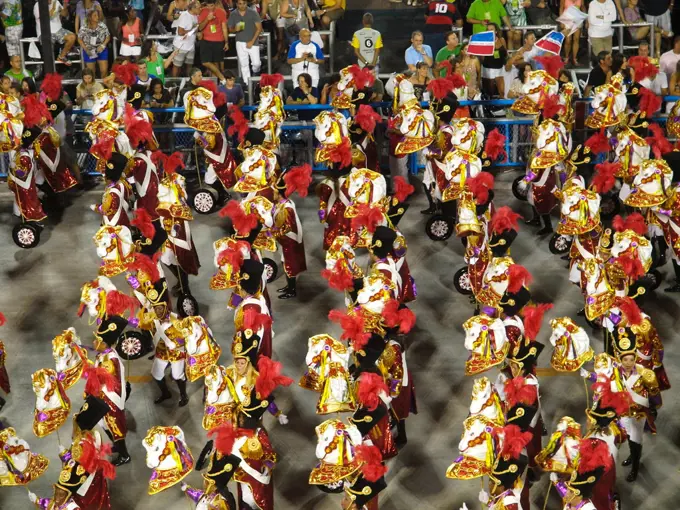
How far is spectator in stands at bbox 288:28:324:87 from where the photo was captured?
20641 millimetres

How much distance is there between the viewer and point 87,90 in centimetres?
2014

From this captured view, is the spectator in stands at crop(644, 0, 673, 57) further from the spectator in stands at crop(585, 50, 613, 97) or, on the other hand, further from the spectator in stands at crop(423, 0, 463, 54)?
the spectator in stands at crop(423, 0, 463, 54)

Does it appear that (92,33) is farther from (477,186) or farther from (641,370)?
(641,370)

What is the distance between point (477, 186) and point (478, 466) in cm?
434

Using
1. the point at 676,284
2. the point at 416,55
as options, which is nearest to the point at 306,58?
the point at 416,55

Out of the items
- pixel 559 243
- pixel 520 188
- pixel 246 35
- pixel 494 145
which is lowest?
pixel 559 243

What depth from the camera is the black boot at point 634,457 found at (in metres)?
14.7

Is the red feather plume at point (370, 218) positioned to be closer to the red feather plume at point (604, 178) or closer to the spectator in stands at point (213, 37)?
the red feather plume at point (604, 178)

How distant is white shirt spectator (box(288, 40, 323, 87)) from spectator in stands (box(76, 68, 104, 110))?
8.66ft

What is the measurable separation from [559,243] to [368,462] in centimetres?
580

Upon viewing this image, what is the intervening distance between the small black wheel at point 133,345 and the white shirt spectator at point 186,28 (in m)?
6.54

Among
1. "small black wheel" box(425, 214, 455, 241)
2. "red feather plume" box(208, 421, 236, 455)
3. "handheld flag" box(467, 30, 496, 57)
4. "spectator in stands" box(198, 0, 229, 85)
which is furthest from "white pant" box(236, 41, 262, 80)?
"red feather plume" box(208, 421, 236, 455)

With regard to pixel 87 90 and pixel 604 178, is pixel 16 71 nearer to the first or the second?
pixel 87 90

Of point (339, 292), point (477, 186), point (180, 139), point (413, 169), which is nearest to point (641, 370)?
point (477, 186)
